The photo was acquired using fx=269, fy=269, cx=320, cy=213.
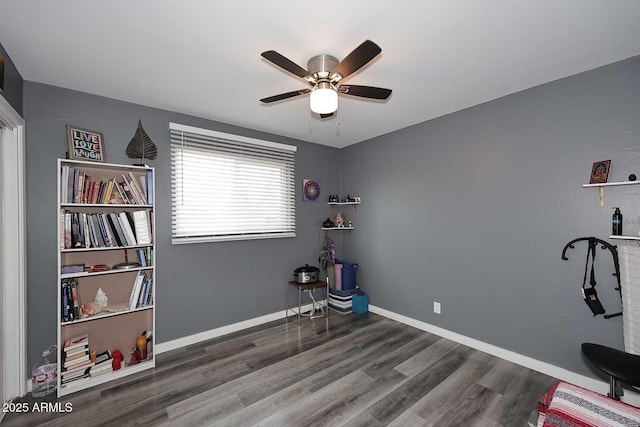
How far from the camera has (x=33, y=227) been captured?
7.38ft

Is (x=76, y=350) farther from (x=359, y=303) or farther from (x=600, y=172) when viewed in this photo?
(x=600, y=172)

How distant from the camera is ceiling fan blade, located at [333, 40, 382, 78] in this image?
1405 mm

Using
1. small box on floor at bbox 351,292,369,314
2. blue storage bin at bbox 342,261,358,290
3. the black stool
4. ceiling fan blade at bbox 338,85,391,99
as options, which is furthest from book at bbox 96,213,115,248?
the black stool

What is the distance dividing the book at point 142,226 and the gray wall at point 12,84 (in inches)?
44.1

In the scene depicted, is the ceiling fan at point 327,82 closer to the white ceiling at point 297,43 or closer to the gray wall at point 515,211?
the white ceiling at point 297,43

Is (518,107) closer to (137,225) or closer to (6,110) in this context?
(137,225)

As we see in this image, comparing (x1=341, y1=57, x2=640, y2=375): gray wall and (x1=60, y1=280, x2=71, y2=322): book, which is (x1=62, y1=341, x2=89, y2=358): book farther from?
(x1=341, y1=57, x2=640, y2=375): gray wall

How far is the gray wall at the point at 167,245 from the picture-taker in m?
2.26

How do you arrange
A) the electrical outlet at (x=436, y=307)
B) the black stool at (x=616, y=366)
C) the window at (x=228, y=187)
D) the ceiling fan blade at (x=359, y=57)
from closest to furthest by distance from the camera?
the black stool at (x=616, y=366)
the ceiling fan blade at (x=359, y=57)
the window at (x=228, y=187)
the electrical outlet at (x=436, y=307)

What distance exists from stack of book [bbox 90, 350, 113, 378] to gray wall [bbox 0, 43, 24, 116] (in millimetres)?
2127

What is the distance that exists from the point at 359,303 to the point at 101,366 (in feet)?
9.45

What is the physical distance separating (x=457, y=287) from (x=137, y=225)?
3307mm

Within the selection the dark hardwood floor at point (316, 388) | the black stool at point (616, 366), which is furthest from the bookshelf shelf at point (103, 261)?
the black stool at point (616, 366)

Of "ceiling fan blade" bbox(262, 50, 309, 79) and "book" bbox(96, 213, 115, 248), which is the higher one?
"ceiling fan blade" bbox(262, 50, 309, 79)
